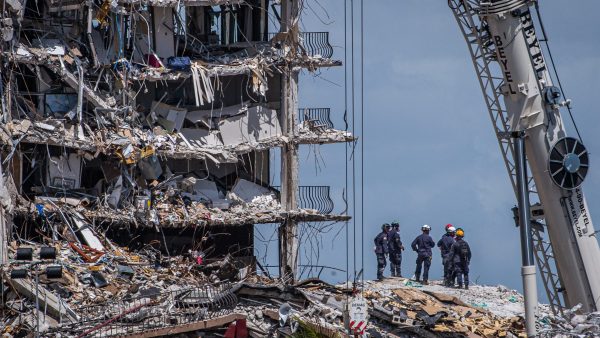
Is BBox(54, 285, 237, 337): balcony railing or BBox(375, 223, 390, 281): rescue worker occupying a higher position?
BBox(375, 223, 390, 281): rescue worker

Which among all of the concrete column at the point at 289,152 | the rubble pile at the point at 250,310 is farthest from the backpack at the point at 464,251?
the concrete column at the point at 289,152

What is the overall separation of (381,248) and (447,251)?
2427 millimetres

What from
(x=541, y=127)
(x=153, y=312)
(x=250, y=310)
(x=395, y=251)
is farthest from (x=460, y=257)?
(x=541, y=127)

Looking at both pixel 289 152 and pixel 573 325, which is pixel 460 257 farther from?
pixel 573 325

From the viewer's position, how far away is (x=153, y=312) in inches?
1752

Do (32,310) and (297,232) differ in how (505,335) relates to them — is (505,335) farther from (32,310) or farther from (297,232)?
(297,232)

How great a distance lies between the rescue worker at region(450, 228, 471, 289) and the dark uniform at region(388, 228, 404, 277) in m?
2.14

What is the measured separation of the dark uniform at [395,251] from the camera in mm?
53000

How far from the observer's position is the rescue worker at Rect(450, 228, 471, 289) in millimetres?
51062

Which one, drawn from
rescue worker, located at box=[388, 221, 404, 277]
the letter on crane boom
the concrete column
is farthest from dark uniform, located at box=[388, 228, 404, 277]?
the letter on crane boom

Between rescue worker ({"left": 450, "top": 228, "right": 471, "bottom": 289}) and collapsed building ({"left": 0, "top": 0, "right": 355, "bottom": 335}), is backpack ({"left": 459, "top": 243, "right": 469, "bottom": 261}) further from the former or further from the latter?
collapsed building ({"left": 0, "top": 0, "right": 355, "bottom": 335})

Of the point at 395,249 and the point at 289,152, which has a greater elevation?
the point at 289,152

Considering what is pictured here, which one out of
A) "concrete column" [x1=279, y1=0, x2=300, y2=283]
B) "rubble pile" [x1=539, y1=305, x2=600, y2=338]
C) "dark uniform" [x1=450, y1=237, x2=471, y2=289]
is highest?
"concrete column" [x1=279, y1=0, x2=300, y2=283]

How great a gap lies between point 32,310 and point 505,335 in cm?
1280
